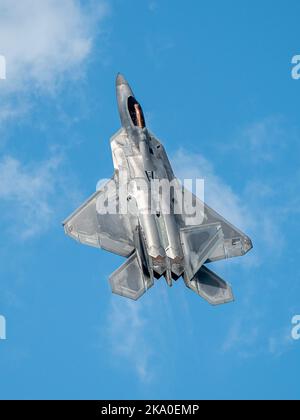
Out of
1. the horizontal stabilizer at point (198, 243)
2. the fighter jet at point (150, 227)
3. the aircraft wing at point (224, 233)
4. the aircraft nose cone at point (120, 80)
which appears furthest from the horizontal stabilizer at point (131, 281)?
the aircraft nose cone at point (120, 80)

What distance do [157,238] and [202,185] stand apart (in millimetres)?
5712

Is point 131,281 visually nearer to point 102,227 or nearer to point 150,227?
point 150,227

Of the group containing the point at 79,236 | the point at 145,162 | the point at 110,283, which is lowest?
the point at 110,283

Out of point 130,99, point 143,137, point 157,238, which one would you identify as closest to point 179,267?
point 157,238

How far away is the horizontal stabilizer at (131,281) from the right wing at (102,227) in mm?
1457

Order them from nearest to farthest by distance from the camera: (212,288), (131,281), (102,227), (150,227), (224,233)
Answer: (131,281) < (150,227) < (212,288) < (102,227) < (224,233)

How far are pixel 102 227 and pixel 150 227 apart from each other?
2918 millimetres


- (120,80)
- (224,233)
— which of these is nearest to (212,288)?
(224,233)

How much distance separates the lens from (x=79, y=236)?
5509cm

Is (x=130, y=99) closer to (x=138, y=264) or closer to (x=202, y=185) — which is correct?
(x=202, y=185)

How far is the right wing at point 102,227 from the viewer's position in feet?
177

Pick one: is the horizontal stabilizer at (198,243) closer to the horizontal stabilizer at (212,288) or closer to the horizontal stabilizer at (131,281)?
the horizontal stabilizer at (212,288)

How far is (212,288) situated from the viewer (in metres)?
53.5

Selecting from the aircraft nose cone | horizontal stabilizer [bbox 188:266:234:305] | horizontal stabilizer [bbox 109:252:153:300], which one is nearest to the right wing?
horizontal stabilizer [bbox 109:252:153:300]
